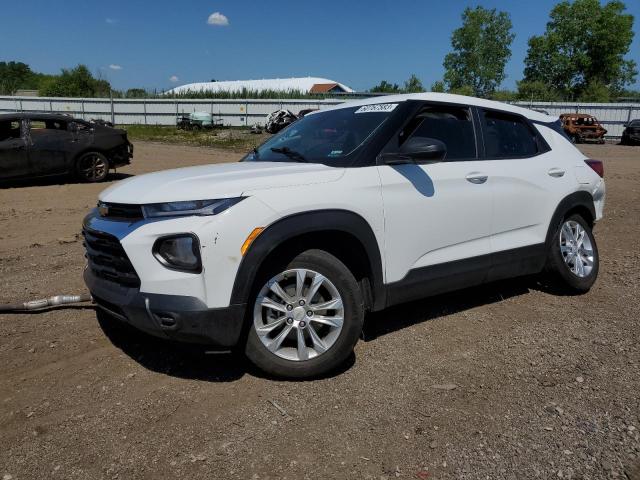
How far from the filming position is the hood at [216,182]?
2959 mm

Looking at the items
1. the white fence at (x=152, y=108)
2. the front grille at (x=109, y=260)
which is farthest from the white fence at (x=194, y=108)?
the front grille at (x=109, y=260)

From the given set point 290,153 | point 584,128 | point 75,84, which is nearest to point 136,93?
point 75,84

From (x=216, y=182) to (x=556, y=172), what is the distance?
313cm

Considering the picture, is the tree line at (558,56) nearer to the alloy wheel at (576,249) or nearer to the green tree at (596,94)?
the green tree at (596,94)

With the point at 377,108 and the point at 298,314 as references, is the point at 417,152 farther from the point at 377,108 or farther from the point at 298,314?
the point at 298,314

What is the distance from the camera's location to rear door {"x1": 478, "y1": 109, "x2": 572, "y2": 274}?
13.6 feet

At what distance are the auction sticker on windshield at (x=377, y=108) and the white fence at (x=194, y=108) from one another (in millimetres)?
32679

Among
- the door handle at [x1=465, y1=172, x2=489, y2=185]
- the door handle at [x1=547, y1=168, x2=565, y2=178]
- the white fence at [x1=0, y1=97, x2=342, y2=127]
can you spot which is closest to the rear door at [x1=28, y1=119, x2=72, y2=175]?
the door handle at [x1=465, y1=172, x2=489, y2=185]

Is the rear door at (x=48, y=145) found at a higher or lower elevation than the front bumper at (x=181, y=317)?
higher

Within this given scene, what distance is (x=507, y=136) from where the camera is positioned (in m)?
4.43

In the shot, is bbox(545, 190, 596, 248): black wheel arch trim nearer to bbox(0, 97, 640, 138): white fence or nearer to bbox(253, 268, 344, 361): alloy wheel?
bbox(253, 268, 344, 361): alloy wheel

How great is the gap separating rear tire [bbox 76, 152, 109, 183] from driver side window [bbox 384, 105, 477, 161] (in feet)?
31.6

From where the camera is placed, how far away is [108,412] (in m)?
2.91

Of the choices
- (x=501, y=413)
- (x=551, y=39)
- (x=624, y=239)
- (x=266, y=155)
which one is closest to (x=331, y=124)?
(x=266, y=155)
